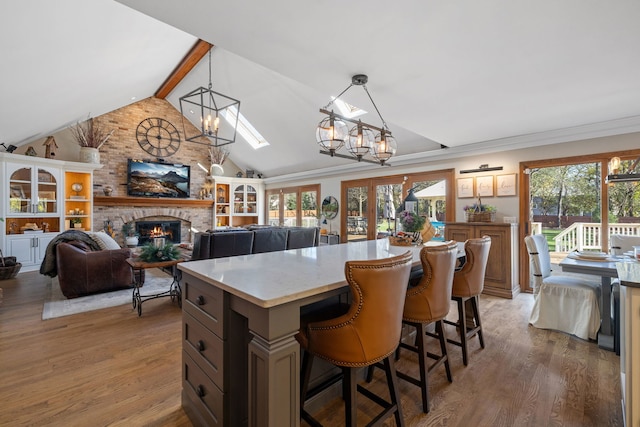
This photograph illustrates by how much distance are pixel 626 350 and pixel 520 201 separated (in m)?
3.41

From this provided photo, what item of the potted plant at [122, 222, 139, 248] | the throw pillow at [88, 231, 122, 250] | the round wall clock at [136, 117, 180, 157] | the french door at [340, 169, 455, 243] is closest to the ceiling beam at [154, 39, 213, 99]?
the round wall clock at [136, 117, 180, 157]

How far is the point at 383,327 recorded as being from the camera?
1383 millimetres

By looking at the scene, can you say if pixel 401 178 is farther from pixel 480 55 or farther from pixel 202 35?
pixel 202 35

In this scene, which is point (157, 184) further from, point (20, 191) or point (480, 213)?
point (480, 213)

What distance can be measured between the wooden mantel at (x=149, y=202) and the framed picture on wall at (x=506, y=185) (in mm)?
A: 7201

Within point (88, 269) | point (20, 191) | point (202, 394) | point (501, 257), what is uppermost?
point (20, 191)

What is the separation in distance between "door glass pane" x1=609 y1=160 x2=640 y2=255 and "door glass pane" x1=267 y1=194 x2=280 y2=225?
7.58 m

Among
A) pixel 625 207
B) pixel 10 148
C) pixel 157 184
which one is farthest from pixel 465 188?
pixel 10 148

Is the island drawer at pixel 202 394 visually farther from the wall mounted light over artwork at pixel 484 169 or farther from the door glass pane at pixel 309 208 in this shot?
the door glass pane at pixel 309 208

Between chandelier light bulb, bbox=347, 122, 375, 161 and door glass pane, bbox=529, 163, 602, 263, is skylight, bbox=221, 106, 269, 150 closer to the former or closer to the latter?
chandelier light bulb, bbox=347, 122, 375, 161

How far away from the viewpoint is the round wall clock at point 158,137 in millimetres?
7609

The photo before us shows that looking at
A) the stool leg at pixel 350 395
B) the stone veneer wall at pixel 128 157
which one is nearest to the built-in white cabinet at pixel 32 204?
the stone veneer wall at pixel 128 157

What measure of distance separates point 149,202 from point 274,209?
3.55 meters

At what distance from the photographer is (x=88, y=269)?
398 cm
